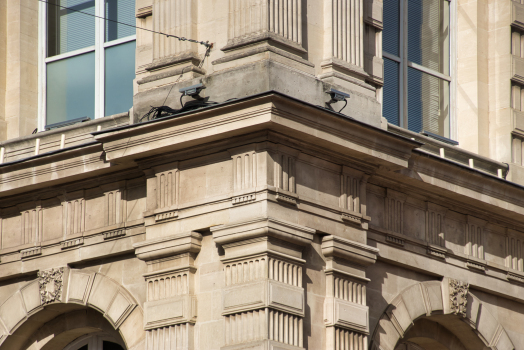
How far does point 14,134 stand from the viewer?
958 inches

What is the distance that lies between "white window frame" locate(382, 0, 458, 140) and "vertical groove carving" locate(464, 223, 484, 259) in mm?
2384

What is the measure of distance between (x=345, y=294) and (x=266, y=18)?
4.61m

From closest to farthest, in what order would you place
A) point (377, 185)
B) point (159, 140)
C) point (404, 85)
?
point (159, 140) < point (377, 185) < point (404, 85)

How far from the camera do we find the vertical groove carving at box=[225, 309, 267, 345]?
741 inches

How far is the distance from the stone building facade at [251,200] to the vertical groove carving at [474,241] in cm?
3

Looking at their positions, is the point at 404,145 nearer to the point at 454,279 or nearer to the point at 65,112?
the point at 454,279

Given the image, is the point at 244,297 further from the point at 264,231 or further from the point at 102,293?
the point at 102,293

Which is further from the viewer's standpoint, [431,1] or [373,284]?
[431,1]

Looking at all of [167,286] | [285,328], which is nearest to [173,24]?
[167,286]

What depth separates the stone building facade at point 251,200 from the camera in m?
19.5

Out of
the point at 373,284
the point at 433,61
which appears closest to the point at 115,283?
the point at 373,284

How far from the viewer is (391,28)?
24.3 meters

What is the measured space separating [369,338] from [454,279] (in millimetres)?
2589

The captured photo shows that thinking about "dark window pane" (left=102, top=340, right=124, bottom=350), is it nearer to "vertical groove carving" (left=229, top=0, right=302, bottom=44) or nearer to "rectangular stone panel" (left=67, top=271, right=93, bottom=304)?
"rectangular stone panel" (left=67, top=271, right=93, bottom=304)
